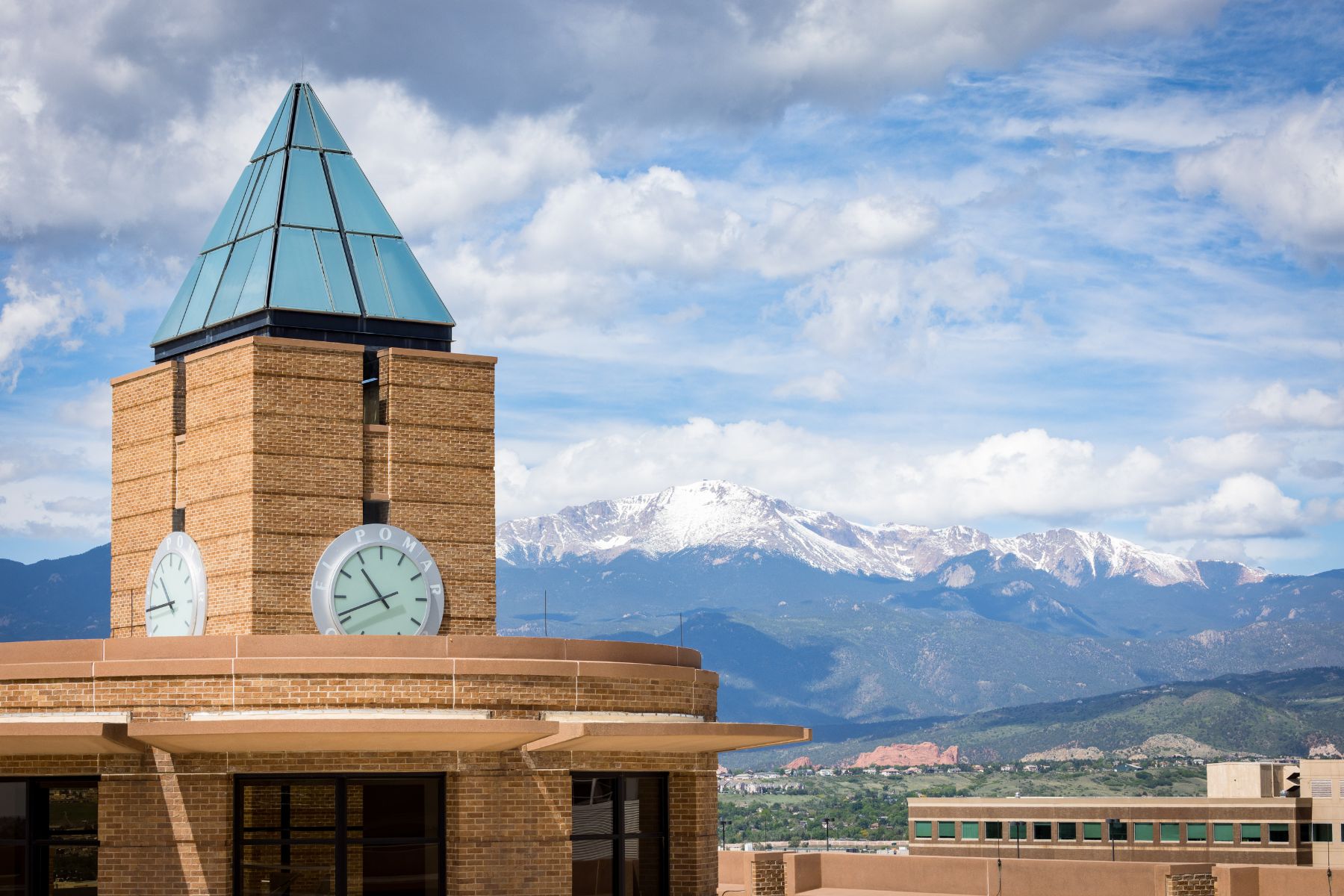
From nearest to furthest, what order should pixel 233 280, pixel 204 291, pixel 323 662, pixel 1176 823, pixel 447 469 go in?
1. pixel 323 662
2. pixel 447 469
3. pixel 233 280
4. pixel 204 291
5. pixel 1176 823

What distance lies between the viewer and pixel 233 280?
39.5m

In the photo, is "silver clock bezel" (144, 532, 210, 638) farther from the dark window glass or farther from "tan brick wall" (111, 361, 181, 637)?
the dark window glass

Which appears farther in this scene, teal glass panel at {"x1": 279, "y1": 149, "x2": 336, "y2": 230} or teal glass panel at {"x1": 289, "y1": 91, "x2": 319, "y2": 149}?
teal glass panel at {"x1": 289, "y1": 91, "x2": 319, "y2": 149}

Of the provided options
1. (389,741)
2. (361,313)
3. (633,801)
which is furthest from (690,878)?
(361,313)

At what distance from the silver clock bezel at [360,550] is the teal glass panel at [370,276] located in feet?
15.9

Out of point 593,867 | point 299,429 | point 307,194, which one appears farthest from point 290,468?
point 593,867

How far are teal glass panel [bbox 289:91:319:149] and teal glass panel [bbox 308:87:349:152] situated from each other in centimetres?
12

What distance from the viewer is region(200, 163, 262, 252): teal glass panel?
4122 centimetres

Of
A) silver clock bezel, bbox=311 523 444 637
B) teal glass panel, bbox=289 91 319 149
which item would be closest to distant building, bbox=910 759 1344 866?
silver clock bezel, bbox=311 523 444 637

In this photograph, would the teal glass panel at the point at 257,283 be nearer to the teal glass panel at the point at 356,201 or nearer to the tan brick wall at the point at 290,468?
the tan brick wall at the point at 290,468

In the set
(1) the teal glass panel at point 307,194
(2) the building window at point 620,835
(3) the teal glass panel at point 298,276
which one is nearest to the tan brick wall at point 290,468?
(3) the teal glass panel at point 298,276

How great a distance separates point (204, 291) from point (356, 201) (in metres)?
4.00

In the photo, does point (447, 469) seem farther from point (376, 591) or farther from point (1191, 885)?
point (1191, 885)

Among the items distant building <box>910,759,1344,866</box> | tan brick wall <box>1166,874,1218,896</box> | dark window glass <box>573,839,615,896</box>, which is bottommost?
distant building <box>910,759,1344,866</box>
